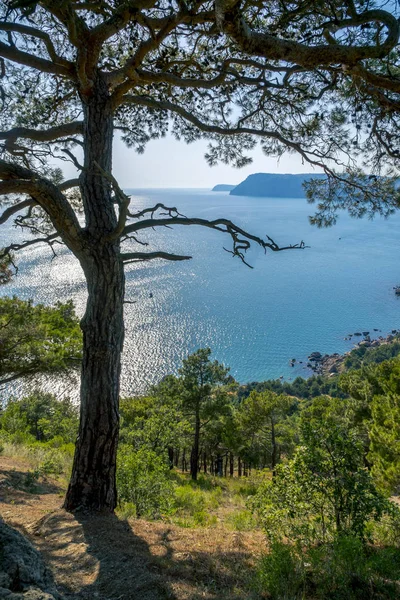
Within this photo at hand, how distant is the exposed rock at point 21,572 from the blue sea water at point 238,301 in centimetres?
3464

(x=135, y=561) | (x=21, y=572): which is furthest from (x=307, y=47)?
(x=135, y=561)

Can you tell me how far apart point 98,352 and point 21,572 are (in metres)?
1.96

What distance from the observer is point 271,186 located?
561ft

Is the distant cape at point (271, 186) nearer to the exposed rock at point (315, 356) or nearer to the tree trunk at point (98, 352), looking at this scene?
the exposed rock at point (315, 356)

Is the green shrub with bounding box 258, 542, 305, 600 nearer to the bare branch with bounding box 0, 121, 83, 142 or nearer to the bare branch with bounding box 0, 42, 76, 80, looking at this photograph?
the bare branch with bounding box 0, 121, 83, 142

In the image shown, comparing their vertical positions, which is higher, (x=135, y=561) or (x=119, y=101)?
(x=119, y=101)

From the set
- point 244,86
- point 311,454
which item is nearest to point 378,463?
point 311,454

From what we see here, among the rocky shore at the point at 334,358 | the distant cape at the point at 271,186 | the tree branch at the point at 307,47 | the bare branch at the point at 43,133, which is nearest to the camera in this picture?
the tree branch at the point at 307,47

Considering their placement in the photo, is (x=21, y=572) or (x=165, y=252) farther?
(x=165, y=252)

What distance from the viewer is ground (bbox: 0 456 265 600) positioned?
1868 millimetres

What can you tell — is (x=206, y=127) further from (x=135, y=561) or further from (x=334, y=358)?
(x=334, y=358)

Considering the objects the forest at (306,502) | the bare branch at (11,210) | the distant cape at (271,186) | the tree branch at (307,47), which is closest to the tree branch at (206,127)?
the bare branch at (11,210)

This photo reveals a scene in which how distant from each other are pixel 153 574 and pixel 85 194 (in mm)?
2857

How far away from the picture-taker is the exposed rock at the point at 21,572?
100cm
